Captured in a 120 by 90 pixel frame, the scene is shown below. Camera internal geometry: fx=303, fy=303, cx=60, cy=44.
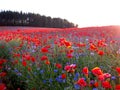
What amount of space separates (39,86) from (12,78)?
4.07 ft

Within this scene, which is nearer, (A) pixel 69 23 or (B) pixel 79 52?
(B) pixel 79 52

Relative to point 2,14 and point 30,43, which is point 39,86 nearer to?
point 30,43

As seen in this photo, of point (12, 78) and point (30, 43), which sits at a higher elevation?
point (30, 43)

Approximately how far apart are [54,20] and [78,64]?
24193mm

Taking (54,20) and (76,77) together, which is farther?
(54,20)

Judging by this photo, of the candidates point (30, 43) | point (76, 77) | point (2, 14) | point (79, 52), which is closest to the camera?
point (76, 77)

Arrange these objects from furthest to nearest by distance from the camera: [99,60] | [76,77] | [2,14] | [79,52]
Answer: [2,14] < [79,52] < [99,60] < [76,77]

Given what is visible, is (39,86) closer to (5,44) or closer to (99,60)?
(99,60)

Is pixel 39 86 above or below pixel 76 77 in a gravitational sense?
below

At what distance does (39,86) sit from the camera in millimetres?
4250

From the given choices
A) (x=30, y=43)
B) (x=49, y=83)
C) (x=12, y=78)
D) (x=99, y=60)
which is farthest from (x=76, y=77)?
(x=30, y=43)

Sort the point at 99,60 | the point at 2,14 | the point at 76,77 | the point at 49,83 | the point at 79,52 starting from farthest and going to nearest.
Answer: the point at 2,14 < the point at 79,52 < the point at 99,60 < the point at 49,83 < the point at 76,77

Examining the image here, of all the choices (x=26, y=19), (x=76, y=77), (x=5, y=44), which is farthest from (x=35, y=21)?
(x=76, y=77)

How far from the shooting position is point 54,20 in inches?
1125
